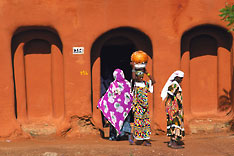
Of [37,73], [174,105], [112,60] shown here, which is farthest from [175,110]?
[37,73]

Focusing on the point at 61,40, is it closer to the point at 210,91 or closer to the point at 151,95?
the point at 151,95

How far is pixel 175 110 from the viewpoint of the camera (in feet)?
19.9

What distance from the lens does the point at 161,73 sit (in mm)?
7645

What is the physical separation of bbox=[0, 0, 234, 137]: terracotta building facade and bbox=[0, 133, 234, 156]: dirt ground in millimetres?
586

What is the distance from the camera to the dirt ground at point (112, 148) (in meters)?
5.96

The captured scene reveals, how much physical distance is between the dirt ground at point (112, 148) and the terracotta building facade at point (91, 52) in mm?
586

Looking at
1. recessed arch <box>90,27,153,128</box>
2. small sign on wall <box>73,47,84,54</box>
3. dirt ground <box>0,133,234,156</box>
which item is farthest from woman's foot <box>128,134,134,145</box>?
small sign on wall <box>73,47,84,54</box>

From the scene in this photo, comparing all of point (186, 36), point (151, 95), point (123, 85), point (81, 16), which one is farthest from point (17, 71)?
point (186, 36)

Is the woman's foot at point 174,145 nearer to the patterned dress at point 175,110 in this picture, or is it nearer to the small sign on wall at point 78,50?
the patterned dress at point 175,110

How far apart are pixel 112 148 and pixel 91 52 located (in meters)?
2.72

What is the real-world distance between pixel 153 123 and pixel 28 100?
334 centimetres

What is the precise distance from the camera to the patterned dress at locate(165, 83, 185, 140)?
6.06 metres

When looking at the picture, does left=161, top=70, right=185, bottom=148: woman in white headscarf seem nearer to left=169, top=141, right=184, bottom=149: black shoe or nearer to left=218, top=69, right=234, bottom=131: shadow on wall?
left=169, top=141, right=184, bottom=149: black shoe

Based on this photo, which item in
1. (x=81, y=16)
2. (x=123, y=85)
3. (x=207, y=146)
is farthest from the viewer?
(x=81, y=16)
